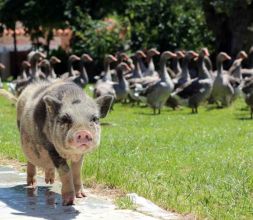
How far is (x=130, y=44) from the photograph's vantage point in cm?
3816

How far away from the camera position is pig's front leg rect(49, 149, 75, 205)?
7.95 meters

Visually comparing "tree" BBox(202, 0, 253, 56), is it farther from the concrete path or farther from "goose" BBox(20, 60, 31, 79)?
the concrete path

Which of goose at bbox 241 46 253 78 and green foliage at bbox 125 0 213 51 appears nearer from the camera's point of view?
goose at bbox 241 46 253 78

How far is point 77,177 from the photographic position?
27.8 feet

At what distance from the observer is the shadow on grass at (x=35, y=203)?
25.2ft

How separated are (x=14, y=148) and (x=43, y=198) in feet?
14.2

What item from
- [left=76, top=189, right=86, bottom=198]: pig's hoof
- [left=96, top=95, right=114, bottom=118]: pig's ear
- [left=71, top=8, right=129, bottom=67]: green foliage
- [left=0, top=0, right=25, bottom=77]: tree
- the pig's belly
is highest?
[left=0, top=0, right=25, bottom=77]: tree

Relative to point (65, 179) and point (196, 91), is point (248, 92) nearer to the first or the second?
point (196, 91)

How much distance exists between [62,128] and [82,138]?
1.28 feet

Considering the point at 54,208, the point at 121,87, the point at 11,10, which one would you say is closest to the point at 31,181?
the point at 54,208

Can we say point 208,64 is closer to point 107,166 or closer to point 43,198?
point 107,166

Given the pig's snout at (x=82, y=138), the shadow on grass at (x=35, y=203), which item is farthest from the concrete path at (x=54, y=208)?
the pig's snout at (x=82, y=138)

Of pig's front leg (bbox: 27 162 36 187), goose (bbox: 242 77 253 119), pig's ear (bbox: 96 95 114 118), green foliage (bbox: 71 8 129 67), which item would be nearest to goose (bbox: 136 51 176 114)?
goose (bbox: 242 77 253 119)

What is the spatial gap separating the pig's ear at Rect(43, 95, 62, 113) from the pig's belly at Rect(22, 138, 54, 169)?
0.60 meters
